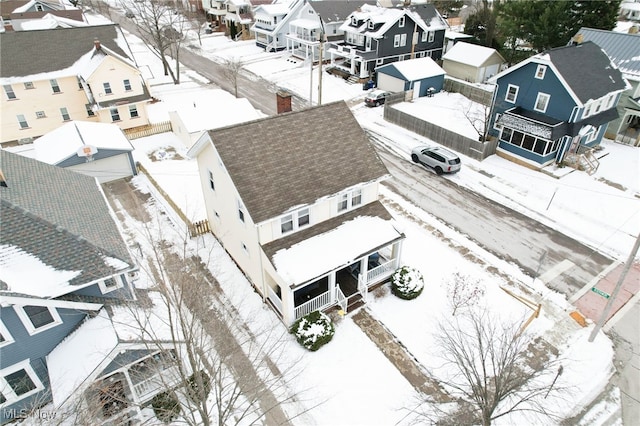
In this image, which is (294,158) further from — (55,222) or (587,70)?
(587,70)

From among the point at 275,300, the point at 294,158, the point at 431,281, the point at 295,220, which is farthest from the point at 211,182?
the point at 431,281

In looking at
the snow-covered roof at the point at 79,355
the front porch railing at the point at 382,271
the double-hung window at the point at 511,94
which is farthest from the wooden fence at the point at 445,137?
the snow-covered roof at the point at 79,355

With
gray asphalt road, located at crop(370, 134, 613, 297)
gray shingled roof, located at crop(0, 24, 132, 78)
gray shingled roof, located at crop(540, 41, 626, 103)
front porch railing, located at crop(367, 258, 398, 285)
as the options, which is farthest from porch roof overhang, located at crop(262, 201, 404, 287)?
gray shingled roof, located at crop(0, 24, 132, 78)

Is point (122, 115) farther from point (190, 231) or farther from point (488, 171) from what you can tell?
point (488, 171)

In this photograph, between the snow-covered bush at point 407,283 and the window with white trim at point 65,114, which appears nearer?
the snow-covered bush at point 407,283

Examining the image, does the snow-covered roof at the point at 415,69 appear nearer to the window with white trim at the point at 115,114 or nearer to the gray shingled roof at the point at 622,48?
the gray shingled roof at the point at 622,48

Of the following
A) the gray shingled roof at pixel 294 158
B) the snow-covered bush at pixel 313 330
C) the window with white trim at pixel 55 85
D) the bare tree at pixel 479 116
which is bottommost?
the snow-covered bush at pixel 313 330
